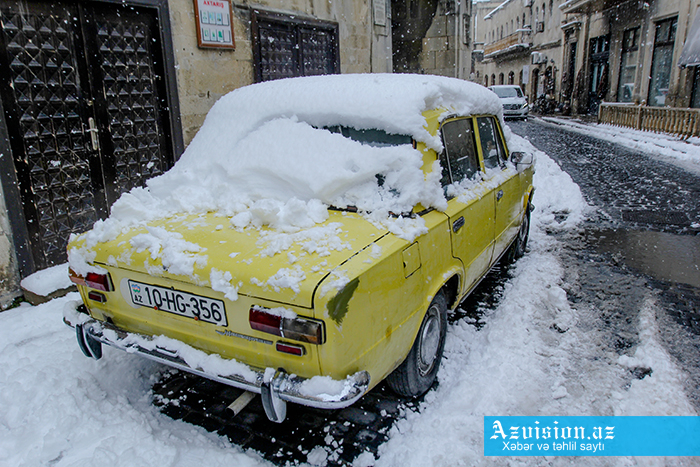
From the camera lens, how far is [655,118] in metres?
15.6

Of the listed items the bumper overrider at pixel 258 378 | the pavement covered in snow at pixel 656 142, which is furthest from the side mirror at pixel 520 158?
the pavement covered in snow at pixel 656 142

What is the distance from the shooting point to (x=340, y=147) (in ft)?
9.47

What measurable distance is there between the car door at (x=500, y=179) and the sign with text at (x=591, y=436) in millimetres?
1585

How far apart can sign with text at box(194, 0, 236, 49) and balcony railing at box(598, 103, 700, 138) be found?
13.5m

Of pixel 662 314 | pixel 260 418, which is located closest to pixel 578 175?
pixel 662 314

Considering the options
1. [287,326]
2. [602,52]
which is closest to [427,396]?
[287,326]

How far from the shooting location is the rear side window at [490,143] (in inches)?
147

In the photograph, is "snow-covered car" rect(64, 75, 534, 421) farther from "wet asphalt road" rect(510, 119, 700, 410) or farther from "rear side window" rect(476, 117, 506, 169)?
"wet asphalt road" rect(510, 119, 700, 410)

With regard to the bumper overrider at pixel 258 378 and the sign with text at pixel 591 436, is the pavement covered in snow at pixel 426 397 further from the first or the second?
the bumper overrider at pixel 258 378

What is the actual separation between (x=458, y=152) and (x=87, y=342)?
105 inches

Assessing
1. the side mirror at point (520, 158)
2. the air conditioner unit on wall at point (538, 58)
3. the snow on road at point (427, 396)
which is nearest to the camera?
the snow on road at point (427, 396)

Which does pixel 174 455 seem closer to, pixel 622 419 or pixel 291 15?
pixel 622 419

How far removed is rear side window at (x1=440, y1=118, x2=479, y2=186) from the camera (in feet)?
10.1

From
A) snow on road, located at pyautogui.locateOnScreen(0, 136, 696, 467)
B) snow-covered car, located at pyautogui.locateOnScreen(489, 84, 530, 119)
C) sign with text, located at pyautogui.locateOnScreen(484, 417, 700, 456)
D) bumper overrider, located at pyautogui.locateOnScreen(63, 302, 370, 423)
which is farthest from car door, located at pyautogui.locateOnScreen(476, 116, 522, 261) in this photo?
snow-covered car, located at pyautogui.locateOnScreen(489, 84, 530, 119)
